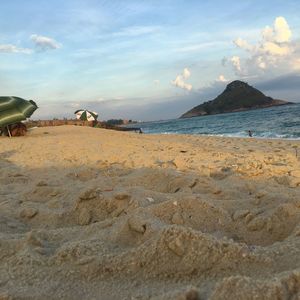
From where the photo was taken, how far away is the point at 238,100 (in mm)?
77000

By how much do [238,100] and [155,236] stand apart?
3044 inches

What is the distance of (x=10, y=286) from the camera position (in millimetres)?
1938

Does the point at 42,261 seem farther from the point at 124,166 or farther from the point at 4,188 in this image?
the point at 124,166

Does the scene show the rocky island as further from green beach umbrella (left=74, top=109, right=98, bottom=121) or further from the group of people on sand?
the group of people on sand

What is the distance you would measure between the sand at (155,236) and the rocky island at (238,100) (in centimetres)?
7170

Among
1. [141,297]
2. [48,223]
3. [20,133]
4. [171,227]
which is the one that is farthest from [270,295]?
[20,133]

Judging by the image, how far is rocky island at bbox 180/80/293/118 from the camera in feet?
242

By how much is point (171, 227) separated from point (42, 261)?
720mm

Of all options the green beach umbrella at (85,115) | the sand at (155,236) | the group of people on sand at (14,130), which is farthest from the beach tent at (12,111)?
the green beach umbrella at (85,115)

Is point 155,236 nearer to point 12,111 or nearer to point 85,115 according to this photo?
point 12,111

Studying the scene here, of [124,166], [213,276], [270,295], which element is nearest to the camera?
[270,295]

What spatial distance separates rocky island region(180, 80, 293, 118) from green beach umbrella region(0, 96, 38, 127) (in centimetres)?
6656

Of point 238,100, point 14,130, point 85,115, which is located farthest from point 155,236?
point 238,100

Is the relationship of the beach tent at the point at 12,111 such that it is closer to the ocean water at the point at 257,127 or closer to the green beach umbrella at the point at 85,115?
the ocean water at the point at 257,127
